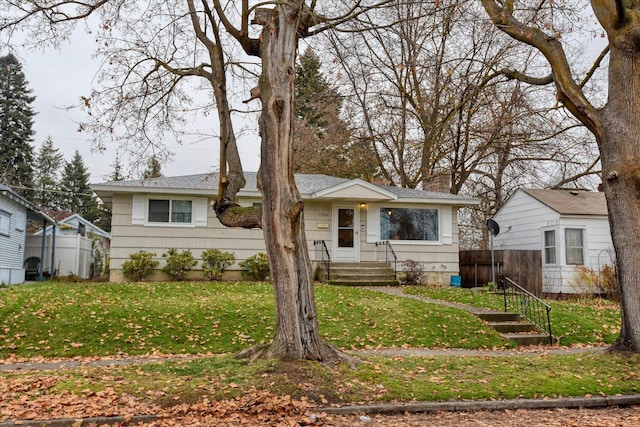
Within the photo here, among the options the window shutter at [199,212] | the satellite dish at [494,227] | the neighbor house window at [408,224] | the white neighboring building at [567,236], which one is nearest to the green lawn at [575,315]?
the white neighboring building at [567,236]

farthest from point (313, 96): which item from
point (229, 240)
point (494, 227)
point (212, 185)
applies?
point (494, 227)

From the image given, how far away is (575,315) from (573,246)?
612 cm

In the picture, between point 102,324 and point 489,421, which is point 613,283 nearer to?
point 489,421

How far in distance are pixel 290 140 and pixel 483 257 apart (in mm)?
13317

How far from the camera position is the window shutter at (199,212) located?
56.1 feet

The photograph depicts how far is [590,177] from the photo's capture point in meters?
24.5

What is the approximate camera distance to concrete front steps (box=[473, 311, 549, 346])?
10312 millimetres

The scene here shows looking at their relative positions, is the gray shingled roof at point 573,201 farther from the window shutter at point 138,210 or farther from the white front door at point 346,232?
the window shutter at point 138,210

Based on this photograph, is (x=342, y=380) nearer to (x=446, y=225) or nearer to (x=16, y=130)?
(x=446, y=225)

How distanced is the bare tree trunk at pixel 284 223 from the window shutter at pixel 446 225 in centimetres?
1247

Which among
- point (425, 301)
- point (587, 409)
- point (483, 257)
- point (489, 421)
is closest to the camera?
point (489, 421)

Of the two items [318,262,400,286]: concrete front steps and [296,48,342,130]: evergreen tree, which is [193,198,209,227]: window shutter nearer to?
[318,262,400,286]: concrete front steps

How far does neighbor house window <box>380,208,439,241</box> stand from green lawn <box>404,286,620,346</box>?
9.68 ft

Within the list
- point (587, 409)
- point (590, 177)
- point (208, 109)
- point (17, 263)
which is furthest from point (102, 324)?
point (590, 177)
